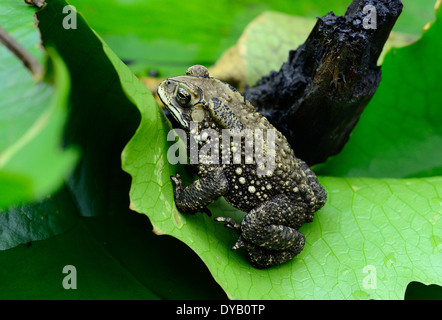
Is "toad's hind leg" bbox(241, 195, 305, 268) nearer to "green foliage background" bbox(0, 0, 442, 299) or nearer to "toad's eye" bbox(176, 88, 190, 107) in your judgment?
"green foliage background" bbox(0, 0, 442, 299)

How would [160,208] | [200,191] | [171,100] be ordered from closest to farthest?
[160,208] < [200,191] < [171,100]

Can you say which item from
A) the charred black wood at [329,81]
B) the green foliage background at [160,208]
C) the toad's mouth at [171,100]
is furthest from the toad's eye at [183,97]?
the charred black wood at [329,81]

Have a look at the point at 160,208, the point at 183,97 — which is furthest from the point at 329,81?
the point at 160,208

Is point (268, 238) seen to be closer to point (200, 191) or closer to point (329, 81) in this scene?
point (200, 191)

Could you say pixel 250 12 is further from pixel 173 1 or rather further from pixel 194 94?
pixel 194 94

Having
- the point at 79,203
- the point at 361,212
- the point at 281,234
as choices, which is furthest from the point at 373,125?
the point at 79,203

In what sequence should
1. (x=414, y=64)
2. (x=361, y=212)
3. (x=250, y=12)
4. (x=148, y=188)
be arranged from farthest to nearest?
(x=250, y=12) → (x=414, y=64) → (x=361, y=212) → (x=148, y=188)
